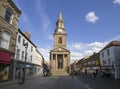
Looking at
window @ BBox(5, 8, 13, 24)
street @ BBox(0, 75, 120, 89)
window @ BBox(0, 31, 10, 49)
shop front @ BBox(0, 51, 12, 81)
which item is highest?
window @ BBox(5, 8, 13, 24)

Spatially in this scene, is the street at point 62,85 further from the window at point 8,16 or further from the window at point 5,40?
the window at point 8,16

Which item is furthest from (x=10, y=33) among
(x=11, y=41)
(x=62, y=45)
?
(x=62, y=45)

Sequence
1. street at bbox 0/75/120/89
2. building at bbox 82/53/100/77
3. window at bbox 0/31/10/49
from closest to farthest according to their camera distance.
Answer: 1. street at bbox 0/75/120/89
2. window at bbox 0/31/10/49
3. building at bbox 82/53/100/77

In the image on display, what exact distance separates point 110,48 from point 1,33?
2837 cm

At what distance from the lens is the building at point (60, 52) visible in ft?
228

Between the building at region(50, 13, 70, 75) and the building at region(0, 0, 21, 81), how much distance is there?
143 feet

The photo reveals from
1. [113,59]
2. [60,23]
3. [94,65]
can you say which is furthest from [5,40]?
[60,23]

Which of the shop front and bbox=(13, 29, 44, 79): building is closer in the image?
the shop front

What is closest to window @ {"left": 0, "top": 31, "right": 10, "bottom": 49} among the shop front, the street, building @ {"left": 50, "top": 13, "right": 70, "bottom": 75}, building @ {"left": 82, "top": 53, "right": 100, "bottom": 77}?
the shop front

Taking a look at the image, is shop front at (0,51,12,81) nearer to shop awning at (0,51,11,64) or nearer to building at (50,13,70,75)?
shop awning at (0,51,11,64)

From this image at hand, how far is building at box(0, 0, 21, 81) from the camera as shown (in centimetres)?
1975

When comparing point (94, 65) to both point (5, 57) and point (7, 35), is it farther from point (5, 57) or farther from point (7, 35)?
point (5, 57)

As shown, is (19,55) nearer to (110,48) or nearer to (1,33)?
(1,33)

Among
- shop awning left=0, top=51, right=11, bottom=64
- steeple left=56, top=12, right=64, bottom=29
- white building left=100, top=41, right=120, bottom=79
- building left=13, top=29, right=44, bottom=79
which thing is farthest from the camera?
steeple left=56, top=12, right=64, bottom=29
